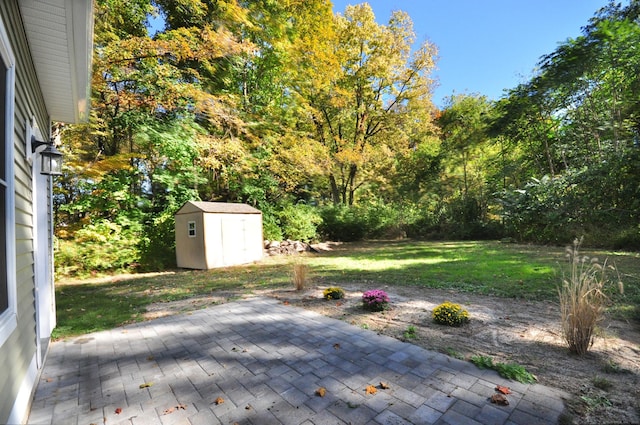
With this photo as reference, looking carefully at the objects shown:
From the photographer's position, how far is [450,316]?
338 cm

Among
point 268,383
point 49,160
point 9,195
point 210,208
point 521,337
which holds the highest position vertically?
point 49,160

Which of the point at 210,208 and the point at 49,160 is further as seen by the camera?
the point at 210,208

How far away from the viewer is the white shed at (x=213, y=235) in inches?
337

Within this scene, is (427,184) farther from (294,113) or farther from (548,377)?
(548,377)

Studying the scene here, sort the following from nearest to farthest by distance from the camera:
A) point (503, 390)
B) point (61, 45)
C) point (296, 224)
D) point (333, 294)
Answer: point (503, 390) → point (61, 45) → point (333, 294) → point (296, 224)

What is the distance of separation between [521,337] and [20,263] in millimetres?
4325

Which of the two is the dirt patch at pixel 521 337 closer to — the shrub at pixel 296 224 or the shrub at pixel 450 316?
the shrub at pixel 450 316

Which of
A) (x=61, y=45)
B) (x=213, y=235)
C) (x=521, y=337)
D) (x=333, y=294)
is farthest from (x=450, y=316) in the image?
(x=213, y=235)

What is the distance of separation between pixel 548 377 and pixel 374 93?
1599 cm

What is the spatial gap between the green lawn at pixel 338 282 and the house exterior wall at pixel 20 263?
5.10 ft

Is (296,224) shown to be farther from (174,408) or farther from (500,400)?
(500,400)

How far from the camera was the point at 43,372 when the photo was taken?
250cm

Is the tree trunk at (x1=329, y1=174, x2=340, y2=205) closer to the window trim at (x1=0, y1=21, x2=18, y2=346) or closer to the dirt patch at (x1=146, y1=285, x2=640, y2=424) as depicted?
the dirt patch at (x1=146, y1=285, x2=640, y2=424)

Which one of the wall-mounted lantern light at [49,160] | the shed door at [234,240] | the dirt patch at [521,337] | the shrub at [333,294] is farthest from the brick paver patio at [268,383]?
the shed door at [234,240]
